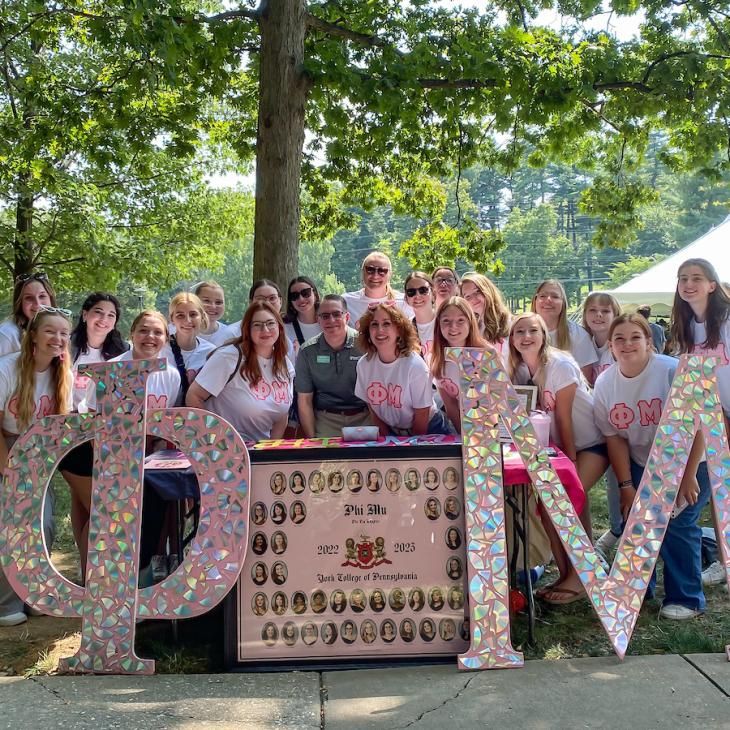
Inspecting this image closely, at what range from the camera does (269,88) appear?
26.0 ft

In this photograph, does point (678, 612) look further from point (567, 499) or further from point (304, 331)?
point (304, 331)

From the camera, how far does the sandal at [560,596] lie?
15.5 feet

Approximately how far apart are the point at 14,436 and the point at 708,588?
Answer: 169 inches

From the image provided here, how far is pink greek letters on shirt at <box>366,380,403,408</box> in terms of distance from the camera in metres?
4.73

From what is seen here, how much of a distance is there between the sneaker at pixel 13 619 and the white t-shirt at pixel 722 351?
424 centimetres

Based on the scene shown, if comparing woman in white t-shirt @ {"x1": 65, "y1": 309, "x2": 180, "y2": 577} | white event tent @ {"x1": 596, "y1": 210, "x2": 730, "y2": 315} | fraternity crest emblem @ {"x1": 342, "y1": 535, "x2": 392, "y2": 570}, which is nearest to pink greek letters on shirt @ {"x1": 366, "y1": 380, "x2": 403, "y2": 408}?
fraternity crest emblem @ {"x1": 342, "y1": 535, "x2": 392, "y2": 570}

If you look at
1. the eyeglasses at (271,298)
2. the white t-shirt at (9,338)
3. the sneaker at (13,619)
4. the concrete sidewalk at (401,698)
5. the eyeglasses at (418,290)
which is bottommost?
the sneaker at (13,619)

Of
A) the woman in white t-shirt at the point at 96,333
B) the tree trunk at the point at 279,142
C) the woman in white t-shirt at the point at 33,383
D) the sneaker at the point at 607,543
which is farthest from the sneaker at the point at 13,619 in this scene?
the tree trunk at the point at 279,142

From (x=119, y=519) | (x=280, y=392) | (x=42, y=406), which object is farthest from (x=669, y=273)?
(x=119, y=519)

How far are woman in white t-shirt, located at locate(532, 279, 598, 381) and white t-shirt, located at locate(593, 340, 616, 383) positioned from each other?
0.09ft

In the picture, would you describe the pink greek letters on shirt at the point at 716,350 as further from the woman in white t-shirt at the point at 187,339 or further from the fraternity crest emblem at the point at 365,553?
the woman in white t-shirt at the point at 187,339

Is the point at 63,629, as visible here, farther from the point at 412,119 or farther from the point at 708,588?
the point at 412,119

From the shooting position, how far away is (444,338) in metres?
4.83

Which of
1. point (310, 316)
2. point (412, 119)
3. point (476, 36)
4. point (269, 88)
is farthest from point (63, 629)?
point (476, 36)
